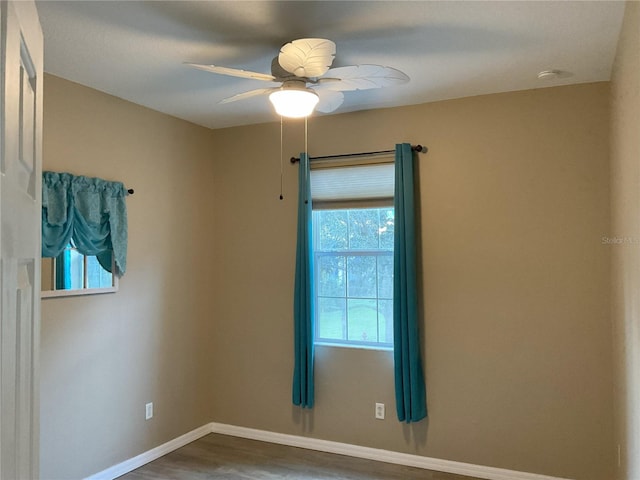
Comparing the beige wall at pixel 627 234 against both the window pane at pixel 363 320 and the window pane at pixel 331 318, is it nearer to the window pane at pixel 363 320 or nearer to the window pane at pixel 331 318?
the window pane at pixel 363 320

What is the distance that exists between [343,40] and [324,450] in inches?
116

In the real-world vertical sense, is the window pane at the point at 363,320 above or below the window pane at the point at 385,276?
below

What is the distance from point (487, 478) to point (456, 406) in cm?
49

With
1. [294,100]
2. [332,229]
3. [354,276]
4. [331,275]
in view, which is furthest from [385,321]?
[294,100]

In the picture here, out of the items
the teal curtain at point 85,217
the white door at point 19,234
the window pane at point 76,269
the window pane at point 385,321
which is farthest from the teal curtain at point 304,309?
the white door at point 19,234

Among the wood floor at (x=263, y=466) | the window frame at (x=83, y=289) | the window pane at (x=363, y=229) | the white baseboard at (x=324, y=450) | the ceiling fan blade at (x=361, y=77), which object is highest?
the ceiling fan blade at (x=361, y=77)

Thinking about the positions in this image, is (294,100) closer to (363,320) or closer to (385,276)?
(385,276)

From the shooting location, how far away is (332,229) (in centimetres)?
399

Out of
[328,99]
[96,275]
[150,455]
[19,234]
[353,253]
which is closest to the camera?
[19,234]

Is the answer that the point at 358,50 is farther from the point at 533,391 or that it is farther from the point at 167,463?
the point at 167,463

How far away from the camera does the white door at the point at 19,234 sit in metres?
0.92

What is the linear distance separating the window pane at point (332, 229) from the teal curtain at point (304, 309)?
0.55 feet

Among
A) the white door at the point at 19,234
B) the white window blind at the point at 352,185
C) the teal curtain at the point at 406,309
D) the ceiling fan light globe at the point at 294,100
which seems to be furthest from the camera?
the white window blind at the point at 352,185

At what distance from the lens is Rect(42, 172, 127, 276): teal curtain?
9.61 ft
